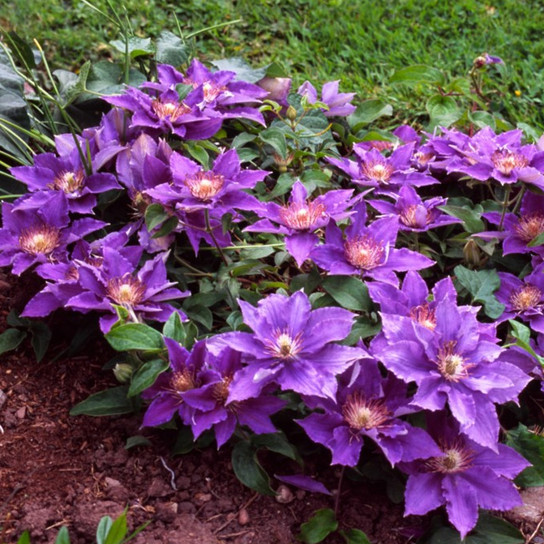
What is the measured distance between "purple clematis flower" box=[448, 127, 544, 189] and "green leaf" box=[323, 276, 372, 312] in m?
0.45

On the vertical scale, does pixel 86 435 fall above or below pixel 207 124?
below

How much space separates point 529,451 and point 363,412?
0.37m

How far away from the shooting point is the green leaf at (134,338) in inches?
53.4

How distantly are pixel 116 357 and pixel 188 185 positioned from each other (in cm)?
41

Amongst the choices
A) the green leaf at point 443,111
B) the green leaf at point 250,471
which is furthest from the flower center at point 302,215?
the green leaf at point 443,111

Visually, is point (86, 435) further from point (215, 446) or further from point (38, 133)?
point (38, 133)

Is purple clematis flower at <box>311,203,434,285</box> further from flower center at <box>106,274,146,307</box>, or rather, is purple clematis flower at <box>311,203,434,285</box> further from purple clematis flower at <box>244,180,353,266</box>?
flower center at <box>106,274,146,307</box>

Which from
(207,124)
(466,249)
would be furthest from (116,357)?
(466,249)

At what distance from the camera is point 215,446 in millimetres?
1549

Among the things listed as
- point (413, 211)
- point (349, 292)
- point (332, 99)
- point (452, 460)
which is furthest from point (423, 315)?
point (332, 99)

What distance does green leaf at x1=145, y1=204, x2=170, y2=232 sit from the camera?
5.11 ft

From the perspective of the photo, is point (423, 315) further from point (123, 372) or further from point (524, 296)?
point (123, 372)

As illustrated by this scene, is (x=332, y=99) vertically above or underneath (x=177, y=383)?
above

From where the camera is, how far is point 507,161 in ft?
5.81
